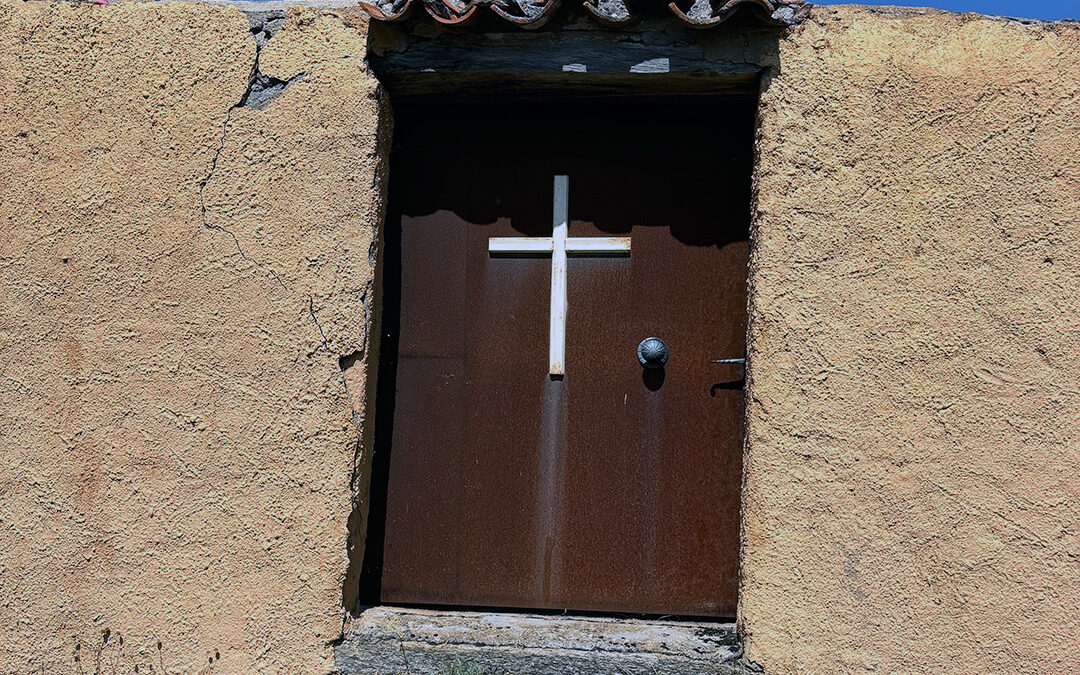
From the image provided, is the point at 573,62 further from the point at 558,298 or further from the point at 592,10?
the point at 558,298

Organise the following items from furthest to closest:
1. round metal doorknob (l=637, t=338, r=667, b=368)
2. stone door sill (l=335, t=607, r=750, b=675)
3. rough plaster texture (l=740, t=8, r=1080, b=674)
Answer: round metal doorknob (l=637, t=338, r=667, b=368) → stone door sill (l=335, t=607, r=750, b=675) → rough plaster texture (l=740, t=8, r=1080, b=674)

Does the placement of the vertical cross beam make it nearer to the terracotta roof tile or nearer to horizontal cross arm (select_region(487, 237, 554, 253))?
horizontal cross arm (select_region(487, 237, 554, 253))

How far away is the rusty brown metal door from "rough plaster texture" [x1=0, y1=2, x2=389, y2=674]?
0.91 ft

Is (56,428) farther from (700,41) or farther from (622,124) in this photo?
(700,41)

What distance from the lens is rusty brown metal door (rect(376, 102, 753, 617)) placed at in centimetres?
292

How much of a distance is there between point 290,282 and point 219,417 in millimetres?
457

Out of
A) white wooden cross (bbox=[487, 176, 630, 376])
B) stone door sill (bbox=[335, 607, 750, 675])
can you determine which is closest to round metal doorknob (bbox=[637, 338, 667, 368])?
white wooden cross (bbox=[487, 176, 630, 376])

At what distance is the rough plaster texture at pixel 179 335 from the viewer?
2.78 m

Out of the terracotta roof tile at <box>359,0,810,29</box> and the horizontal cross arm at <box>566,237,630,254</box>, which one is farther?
the horizontal cross arm at <box>566,237,630,254</box>

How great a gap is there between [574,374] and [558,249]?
401 mm

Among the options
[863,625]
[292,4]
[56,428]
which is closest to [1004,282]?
[863,625]

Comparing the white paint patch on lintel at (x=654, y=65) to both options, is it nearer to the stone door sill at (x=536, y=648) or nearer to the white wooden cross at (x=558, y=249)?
the white wooden cross at (x=558, y=249)

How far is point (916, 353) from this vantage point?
2.63 m

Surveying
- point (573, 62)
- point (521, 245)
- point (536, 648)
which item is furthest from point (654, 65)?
point (536, 648)
